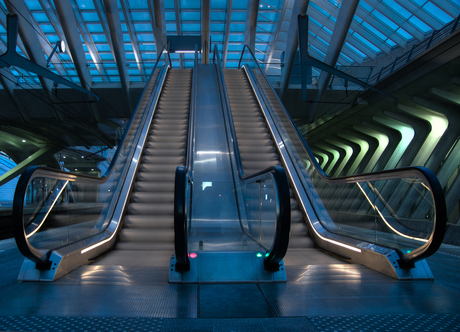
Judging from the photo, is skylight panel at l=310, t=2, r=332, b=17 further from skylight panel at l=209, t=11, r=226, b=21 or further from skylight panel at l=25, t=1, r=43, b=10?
skylight panel at l=25, t=1, r=43, b=10

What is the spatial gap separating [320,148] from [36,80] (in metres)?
20.4

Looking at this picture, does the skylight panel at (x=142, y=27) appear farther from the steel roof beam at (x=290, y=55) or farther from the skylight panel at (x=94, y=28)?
the steel roof beam at (x=290, y=55)

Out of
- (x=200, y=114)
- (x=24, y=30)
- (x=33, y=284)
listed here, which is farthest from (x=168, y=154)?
(x=24, y=30)

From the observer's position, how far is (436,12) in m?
14.5

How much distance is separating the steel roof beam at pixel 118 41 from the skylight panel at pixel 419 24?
13851mm

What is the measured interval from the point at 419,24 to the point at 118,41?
14.3 m

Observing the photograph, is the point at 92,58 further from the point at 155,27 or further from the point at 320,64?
the point at 320,64

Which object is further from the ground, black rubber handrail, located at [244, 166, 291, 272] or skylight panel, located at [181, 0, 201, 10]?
skylight panel, located at [181, 0, 201, 10]

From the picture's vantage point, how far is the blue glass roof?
14.6 metres

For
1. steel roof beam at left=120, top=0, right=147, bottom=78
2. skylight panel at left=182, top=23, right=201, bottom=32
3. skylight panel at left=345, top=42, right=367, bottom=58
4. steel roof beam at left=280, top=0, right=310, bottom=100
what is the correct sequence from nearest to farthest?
steel roof beam at left=280, top=0, right=310, bottom=100 < steel roof beam at left=120, top=0, right=147, bottom=78 < skylight panel at left=345, top=42, right=367, bottom=58 < skylight panel at left=182, top=23, right=201, bottom=32

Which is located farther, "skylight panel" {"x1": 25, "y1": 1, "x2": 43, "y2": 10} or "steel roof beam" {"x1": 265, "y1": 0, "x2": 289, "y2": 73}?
"steel roof beam" {"x1": 265, "y1": 0, "x2": 289, "y2": 73}

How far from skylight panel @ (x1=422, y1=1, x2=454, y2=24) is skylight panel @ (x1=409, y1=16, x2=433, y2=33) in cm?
114

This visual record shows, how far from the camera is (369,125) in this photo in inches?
691

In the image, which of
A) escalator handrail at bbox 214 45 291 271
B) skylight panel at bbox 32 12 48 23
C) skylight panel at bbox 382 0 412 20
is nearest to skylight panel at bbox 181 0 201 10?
skylight panel at bbox 32 12 48 23
